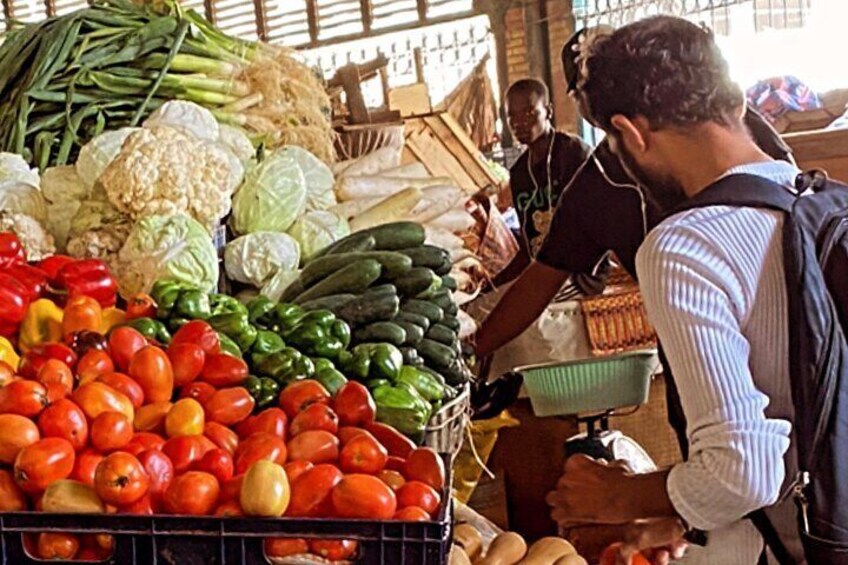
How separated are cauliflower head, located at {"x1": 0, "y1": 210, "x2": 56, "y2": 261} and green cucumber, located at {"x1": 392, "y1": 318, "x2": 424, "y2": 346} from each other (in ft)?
2.81

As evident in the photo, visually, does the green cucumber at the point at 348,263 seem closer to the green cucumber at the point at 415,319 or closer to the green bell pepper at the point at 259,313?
the green cucumber at the point at 415,319

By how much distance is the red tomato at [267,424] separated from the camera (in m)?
1.55

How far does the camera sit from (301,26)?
10188 millimetres

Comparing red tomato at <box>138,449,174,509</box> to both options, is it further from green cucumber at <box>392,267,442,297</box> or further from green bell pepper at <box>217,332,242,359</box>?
green cucumber at <box>392,267,442,297</box>

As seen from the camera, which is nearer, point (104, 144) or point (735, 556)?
point (735, 556)

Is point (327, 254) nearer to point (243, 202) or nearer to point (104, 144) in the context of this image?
point (243, 202)

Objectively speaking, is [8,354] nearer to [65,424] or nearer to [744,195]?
[65,424]

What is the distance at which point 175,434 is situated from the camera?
59.5 inches

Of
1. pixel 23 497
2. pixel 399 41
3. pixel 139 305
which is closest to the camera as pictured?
pixel 23 497

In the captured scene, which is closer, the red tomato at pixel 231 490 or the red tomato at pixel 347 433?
the red tomato at pixel 231 490

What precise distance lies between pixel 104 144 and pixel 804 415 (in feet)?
5.50

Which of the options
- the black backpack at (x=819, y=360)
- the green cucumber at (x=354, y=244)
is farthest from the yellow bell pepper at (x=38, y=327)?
the black backpack at (x=819, y=360)

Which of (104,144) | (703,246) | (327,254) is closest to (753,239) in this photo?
(703,246)

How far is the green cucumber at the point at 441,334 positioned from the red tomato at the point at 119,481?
3.34 feet
